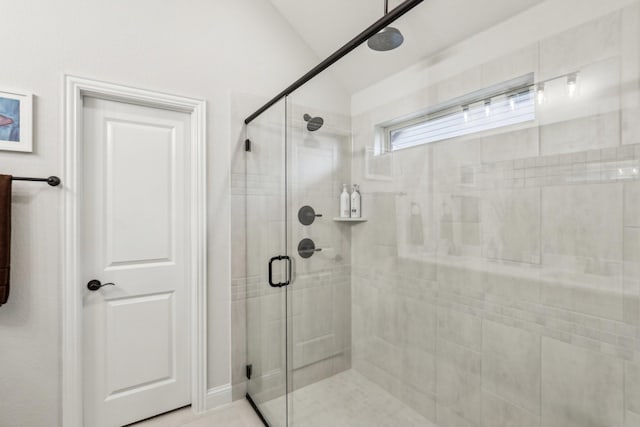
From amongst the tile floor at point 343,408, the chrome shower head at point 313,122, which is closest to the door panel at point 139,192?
the chrome shower head at point 313,122

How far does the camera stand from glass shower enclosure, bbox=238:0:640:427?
83 cm

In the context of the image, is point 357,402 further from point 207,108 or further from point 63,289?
point 207,108

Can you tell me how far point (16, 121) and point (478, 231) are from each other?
225cm

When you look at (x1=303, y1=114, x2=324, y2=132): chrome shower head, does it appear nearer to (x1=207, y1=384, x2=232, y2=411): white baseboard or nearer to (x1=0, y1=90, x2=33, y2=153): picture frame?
(x1=0, y1=90, x2=33, y2=153): picture frame

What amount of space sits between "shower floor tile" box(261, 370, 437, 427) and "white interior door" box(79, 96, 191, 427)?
969mm

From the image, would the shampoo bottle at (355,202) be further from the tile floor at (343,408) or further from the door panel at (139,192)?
the door panel at (139,192)

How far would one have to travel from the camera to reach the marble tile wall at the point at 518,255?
817mm

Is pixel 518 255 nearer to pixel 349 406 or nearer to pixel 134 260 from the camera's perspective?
pixel 349 406

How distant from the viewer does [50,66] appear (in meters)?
1.64

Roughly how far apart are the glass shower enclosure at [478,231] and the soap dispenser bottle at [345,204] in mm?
36

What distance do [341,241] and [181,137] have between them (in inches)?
53.6

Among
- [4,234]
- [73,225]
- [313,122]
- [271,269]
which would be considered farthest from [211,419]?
→ [313,122]

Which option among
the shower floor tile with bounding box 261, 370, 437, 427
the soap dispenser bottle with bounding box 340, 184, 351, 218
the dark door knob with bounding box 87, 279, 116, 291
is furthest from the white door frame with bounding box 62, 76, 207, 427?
the soap dispenser bottle with bounding box 340, 184, 351, 218

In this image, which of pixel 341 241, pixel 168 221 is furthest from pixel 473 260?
pixel 168 221
